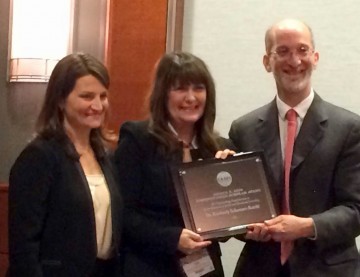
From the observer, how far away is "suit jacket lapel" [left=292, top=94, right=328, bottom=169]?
2.17m

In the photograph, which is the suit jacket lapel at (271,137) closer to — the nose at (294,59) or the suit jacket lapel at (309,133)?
the suit jacket lapel at (309,133)

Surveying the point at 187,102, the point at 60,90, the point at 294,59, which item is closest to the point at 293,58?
the point at 294,59

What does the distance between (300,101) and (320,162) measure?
9.0 inches

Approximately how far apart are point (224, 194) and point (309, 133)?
34 centimetres

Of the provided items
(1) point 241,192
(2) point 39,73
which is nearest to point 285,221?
(1) point 241,192

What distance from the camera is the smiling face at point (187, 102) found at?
218cm

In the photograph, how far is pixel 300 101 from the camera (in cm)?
225

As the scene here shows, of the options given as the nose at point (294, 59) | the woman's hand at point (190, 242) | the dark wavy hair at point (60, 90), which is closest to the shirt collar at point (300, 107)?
the nose at point (294, 59)

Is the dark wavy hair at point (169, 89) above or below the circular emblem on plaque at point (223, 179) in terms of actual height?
above

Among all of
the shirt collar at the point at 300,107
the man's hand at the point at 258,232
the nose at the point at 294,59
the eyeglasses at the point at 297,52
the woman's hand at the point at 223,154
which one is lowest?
the man's hand at the point at 258,232

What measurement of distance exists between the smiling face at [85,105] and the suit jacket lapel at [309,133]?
646 mm

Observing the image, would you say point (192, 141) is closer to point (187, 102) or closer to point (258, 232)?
point (187, 102)

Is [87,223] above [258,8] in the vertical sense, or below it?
below

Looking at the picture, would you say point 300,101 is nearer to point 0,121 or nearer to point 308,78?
point 308,78
